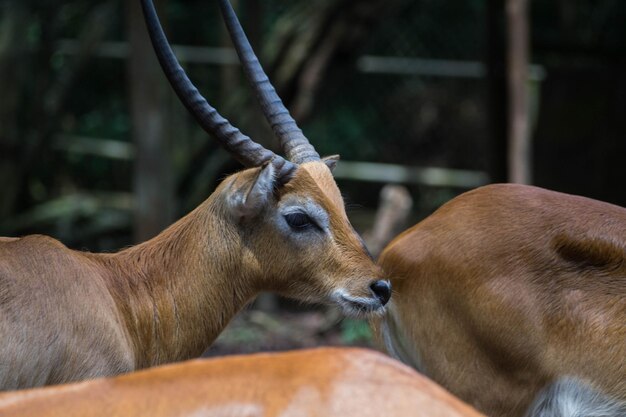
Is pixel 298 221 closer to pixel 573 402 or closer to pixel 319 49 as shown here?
pixel 573 402

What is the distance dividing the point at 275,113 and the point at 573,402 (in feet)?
6.98

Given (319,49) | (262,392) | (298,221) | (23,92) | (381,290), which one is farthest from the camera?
(23,92)

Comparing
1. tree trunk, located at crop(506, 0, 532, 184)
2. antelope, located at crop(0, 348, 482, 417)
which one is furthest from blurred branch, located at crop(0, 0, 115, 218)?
antelope, located at crop(0, 348, 482, 417)

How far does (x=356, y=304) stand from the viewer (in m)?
5.41

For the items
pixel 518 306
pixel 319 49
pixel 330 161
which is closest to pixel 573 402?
pixel 518 306

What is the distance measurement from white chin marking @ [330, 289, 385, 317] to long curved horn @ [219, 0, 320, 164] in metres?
0.76

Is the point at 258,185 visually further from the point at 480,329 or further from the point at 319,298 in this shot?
the point at 480,329

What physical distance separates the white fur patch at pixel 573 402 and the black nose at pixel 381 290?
0.84 meters

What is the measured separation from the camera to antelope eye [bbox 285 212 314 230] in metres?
5.46

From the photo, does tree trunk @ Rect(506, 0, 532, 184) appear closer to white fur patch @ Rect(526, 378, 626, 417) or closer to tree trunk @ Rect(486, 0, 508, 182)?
tree trunk @ Rect(486, 0, 508, 182)

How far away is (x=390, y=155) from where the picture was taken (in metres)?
15.1

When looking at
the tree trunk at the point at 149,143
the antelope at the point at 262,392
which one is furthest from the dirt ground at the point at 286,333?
the antelope at the point at 262,392

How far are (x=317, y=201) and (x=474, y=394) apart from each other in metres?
1.19

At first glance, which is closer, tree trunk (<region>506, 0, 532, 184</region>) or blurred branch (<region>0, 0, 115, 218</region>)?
tree trunk (<region>506, 0, 532, 184</region>)
